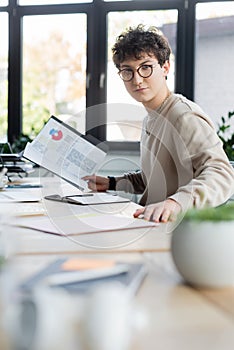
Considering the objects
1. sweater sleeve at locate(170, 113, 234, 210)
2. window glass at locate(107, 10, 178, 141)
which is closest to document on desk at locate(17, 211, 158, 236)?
sweater sleeve at locate(170, 113, 234, 210)

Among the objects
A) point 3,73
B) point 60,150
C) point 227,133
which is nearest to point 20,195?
point 60,150

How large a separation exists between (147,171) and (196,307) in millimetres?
1503

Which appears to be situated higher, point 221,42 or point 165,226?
point 221,42

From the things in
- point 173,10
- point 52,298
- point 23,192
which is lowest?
point 23,192

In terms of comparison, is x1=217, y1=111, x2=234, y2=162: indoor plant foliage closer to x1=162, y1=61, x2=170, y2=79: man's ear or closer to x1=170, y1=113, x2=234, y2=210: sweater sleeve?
x1=162, y1=61, x2=170, y2=79: man's ear

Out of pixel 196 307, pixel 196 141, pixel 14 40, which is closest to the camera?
pixel 196 307

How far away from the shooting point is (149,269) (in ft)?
2.90

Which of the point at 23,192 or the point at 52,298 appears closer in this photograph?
the point at 52,298

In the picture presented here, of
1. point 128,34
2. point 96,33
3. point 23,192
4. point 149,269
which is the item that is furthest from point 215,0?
point 149,269

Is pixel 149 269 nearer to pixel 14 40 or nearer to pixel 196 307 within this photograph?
A: pixel 196 307

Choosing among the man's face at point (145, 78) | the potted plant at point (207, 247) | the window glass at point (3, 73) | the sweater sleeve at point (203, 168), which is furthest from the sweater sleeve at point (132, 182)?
the window glass at point (3, 73)

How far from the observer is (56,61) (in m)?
4.40

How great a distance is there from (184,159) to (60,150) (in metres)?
0.48

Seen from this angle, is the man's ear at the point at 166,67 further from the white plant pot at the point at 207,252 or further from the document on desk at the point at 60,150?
the white plant pot at the point at 207,252
